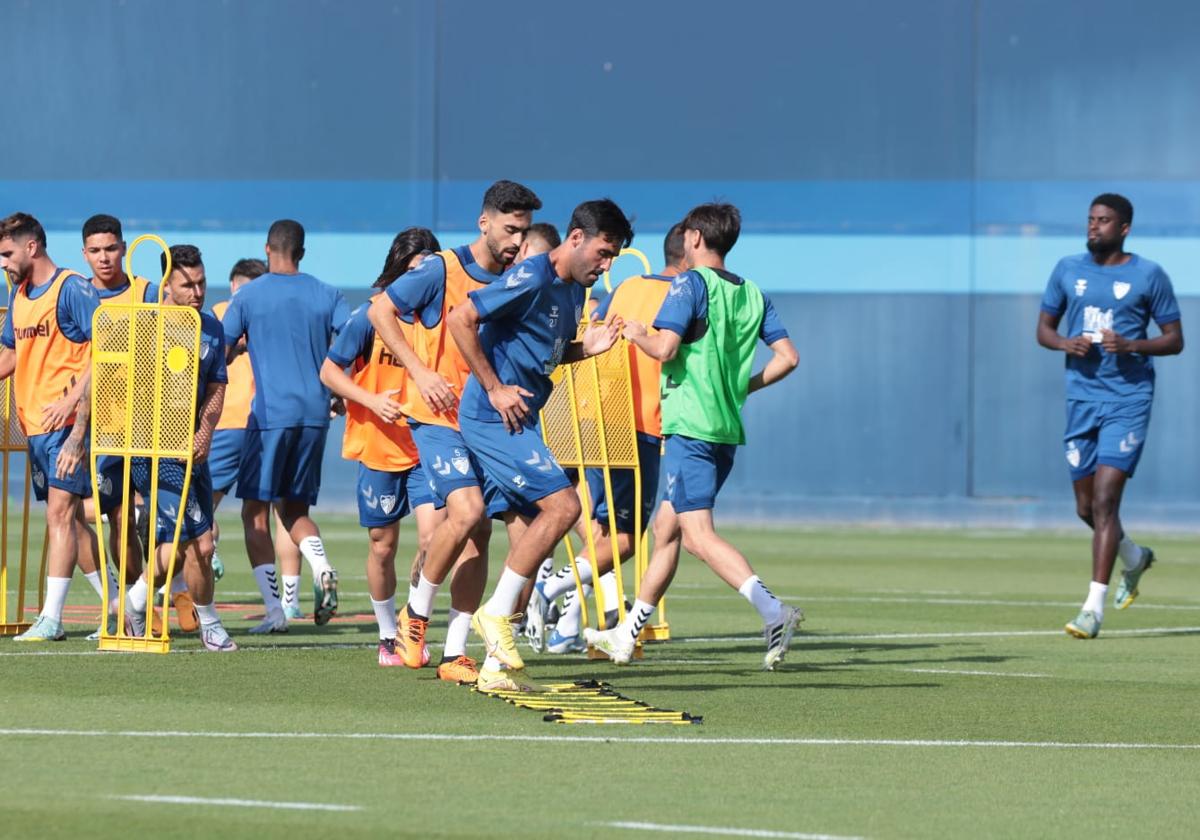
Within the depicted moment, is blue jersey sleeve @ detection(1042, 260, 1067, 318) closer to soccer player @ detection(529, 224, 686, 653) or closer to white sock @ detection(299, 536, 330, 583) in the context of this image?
soccer player @ detection(529, 224, 686, 653)

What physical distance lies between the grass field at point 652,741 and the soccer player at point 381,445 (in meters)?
0.48

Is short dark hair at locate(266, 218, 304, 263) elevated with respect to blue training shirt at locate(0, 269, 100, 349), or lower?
elevated

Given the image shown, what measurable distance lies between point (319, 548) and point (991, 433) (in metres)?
15.1

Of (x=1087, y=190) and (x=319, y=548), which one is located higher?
(x=1087, y=190)

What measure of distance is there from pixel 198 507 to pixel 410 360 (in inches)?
108

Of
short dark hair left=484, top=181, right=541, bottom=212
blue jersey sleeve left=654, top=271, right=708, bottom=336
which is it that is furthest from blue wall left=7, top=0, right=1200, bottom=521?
short dark hair left=484, top=181, right=541, bottom=212

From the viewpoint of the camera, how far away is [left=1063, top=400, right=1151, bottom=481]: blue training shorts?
13.4 m

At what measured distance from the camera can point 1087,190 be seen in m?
26.5

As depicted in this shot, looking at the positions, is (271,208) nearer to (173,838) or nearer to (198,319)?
(198,319)

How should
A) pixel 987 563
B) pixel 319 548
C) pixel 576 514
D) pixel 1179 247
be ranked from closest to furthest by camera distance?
pixel 576 514
pixel 319 548
pixel 987 563
pixel 1179 247

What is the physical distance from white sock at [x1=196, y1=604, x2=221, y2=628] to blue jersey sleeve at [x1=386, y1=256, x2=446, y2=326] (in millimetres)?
2244

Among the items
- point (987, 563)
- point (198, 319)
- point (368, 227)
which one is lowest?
point (987, 563)

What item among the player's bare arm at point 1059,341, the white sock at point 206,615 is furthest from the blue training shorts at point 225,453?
the player's bare arm at point 1059,341

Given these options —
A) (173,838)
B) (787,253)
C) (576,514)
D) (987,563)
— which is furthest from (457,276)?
(787,253)
